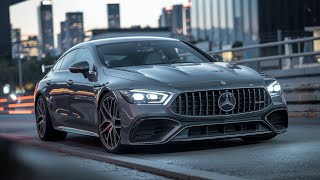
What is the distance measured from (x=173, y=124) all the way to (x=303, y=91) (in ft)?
17.8

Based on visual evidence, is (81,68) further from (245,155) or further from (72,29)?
(72,29)

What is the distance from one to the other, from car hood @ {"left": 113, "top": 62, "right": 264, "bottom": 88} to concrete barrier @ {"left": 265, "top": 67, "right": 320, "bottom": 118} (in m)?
4.09

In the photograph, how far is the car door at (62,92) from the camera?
9.66m

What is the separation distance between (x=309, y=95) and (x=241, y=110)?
4.71 m

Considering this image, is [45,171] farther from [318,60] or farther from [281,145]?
[318,60]

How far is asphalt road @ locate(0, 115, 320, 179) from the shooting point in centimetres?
633

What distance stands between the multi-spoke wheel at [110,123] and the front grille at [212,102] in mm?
811

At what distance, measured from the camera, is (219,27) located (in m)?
70.1

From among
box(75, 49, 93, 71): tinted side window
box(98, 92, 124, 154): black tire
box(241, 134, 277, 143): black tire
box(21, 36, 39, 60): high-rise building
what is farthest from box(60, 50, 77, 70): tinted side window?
box(21, 36, 39, 60): high-rise building

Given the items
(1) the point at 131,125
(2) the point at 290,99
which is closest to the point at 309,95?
(2) the point at 290,99

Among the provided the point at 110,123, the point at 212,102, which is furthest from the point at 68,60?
the point at 212,102

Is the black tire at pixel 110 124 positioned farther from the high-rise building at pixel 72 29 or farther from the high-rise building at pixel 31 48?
the high-rise building at pixel 31 48

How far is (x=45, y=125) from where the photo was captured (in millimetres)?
10602

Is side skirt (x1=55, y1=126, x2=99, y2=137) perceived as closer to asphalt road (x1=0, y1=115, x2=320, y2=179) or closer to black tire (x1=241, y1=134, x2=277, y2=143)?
asphalt road (x1=0, y1=115, x2=320, y2=179)
